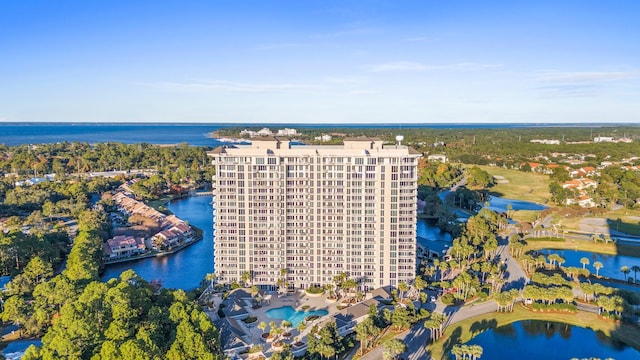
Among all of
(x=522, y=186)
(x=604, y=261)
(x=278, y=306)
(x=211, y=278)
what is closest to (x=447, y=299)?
(x=278, y=306)

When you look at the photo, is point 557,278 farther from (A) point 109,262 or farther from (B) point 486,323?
(A) point 109,262

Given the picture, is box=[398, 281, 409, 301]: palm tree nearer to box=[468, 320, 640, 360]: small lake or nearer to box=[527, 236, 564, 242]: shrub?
box=[468, 320, 640, 360]: small lake

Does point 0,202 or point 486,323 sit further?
point 0,202

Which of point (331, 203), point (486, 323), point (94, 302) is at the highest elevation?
point (331, 203)

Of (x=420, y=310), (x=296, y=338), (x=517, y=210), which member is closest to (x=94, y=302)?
(x=296, y=338)

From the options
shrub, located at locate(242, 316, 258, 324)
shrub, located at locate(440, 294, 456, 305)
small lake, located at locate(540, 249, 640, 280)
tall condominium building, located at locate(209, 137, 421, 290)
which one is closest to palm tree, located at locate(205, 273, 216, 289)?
tall condominium building, located at locate(209, 137, 421, 290)

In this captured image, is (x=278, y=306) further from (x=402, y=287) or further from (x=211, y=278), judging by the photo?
(x=402, y=287)
